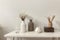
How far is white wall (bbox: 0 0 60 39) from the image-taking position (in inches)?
94.5

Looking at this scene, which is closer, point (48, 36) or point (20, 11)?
point (48, 36)

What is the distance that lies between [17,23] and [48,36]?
0.84 m

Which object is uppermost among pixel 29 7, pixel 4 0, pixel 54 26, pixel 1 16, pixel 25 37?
pixel 4 0

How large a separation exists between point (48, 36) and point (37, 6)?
800 millimetres

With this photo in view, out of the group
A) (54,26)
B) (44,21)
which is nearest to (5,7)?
(44,21)

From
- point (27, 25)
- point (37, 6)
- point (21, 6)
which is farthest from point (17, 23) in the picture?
point (37, 6)

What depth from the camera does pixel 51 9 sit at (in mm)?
2402

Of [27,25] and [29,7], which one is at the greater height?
[29,7]

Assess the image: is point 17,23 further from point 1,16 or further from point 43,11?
point 43,11

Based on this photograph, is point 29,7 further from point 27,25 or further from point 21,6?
point 27,25

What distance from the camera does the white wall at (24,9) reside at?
2400 millimetres

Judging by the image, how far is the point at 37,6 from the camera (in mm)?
2434

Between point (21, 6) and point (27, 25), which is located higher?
point (21, 6)

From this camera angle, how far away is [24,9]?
8.05 ft
